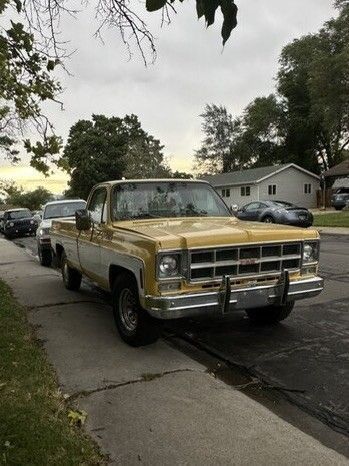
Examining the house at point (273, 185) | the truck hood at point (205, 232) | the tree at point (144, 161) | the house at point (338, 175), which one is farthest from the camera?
the tree at point (144, 161)

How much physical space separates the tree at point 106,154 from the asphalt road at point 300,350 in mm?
52907

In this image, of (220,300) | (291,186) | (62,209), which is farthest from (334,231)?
(291,186)

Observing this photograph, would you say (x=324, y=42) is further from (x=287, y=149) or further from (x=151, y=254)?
(x=151, y=254)

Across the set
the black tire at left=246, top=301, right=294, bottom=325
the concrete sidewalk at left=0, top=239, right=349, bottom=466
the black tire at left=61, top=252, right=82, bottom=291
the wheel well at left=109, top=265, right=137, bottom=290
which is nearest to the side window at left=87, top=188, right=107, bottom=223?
the wheel well at left=109, top=265, right=137, bottom=290

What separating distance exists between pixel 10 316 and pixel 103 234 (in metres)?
1.71

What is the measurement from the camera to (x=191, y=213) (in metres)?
6.50

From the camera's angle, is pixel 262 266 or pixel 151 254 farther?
pixel 262 266

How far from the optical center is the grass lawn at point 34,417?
123 inches

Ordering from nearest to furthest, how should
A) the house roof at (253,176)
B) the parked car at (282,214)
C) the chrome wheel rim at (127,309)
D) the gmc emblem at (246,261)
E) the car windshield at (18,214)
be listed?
the gmc emblem at (246,261) → the chrome wheel rim at (127,309) → the parked car at (282,214) → the car windshield at (18,214) → the house roof at (253,176)

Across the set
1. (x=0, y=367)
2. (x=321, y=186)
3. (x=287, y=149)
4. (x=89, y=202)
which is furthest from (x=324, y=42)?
(x=0, y=367)

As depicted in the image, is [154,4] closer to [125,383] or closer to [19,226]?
[125,383]

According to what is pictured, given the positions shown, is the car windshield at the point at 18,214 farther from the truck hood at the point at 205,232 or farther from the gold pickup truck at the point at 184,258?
the truck hood at the point at 205,232

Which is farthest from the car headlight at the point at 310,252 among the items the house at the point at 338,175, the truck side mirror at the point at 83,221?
the house at the point at 338,175

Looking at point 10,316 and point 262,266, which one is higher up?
point 262,266
